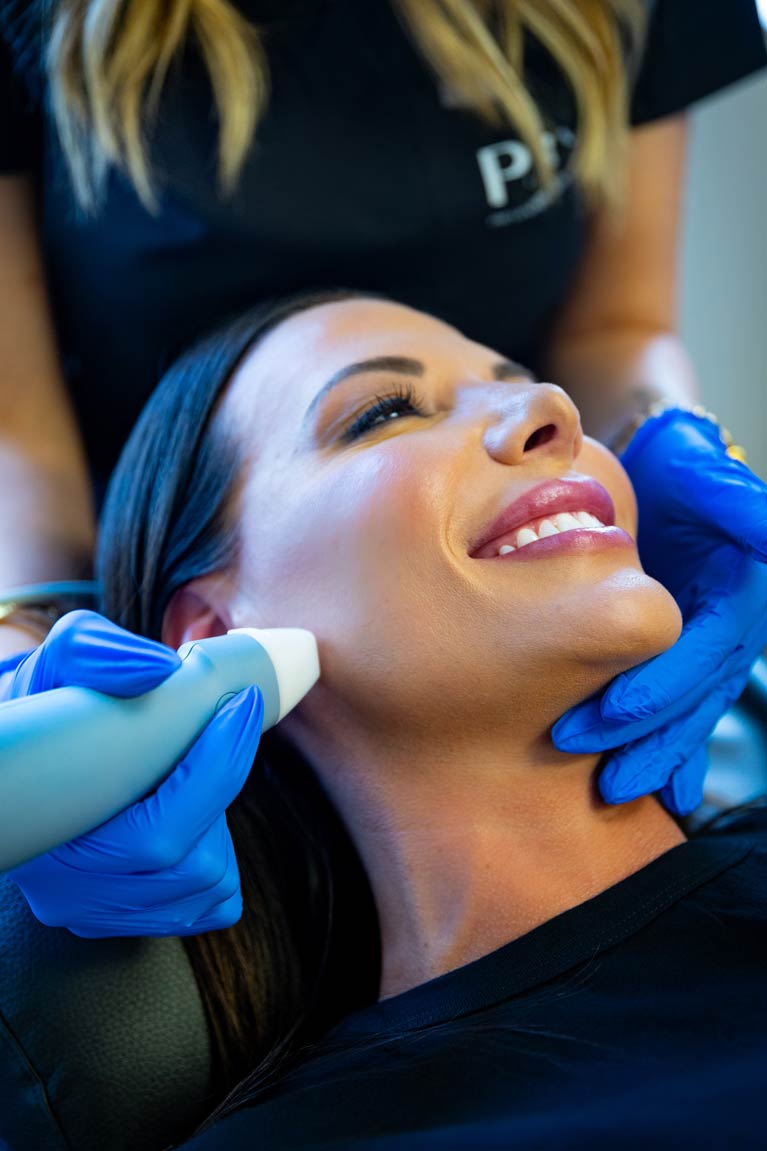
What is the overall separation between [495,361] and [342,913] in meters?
0.65

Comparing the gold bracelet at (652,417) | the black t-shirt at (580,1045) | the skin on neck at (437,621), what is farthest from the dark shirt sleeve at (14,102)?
the black t-shirt at (580,1045)

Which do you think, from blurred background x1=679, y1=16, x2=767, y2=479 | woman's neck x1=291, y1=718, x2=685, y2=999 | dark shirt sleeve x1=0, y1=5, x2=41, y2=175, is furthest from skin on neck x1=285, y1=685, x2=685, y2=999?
blurred background x1=679, y1=16, x2=767, y2=479

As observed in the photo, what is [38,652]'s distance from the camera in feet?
2.79

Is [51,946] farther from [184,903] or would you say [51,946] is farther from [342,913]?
[342,913]

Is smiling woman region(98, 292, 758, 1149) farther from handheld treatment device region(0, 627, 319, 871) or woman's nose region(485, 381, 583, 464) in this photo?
handheld treatment device region(0, 627, 319, 871)

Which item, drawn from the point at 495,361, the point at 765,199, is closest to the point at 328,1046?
the point at 495,361

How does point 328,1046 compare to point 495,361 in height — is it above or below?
below

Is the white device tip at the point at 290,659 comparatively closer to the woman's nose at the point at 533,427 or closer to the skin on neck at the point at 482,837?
the skin on neck at the point at 482,837

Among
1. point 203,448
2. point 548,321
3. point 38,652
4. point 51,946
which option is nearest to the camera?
point 38,652

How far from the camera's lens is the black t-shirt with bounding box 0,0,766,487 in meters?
1.36

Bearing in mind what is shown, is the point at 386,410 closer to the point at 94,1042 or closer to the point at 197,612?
the point at 197,612

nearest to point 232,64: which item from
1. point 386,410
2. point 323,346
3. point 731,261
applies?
point 323,346

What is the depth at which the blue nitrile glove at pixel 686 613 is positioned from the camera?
41.0 inches

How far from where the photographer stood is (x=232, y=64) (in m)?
1.31
